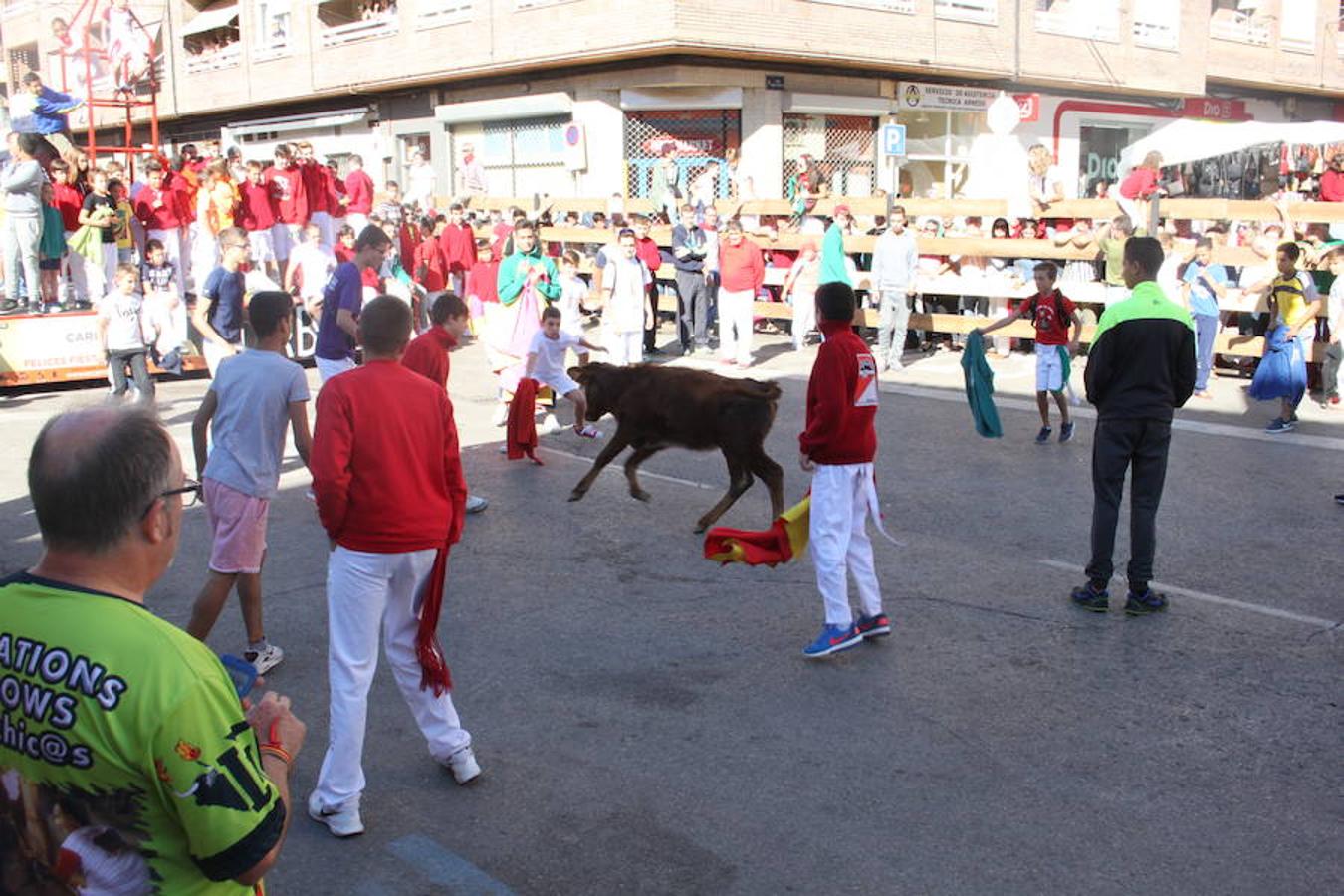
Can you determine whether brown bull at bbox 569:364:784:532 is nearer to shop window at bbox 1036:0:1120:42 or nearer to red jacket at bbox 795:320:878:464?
red jacket at bbox 795:320:878:464

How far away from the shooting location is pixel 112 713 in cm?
→ 195

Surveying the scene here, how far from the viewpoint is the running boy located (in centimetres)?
557

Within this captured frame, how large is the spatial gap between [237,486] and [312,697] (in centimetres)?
99

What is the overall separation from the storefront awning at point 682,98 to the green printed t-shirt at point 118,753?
25877 millimetres

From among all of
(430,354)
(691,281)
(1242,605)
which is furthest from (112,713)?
(691,281)

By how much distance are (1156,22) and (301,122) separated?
24.1m

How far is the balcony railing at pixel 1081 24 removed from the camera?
31.6 meters

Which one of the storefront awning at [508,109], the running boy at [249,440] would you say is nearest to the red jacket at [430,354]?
the running boy at [249,440]

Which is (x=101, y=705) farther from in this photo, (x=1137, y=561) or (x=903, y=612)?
(x=1137, y=561)

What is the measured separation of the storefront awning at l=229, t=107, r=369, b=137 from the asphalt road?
88.3ft

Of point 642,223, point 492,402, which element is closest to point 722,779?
point 492,402

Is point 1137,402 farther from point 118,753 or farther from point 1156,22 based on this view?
point 1156,22

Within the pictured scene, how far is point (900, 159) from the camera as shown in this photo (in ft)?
95.9

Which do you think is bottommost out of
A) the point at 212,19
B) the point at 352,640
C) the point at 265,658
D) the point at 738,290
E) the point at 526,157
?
the point at 265,658
